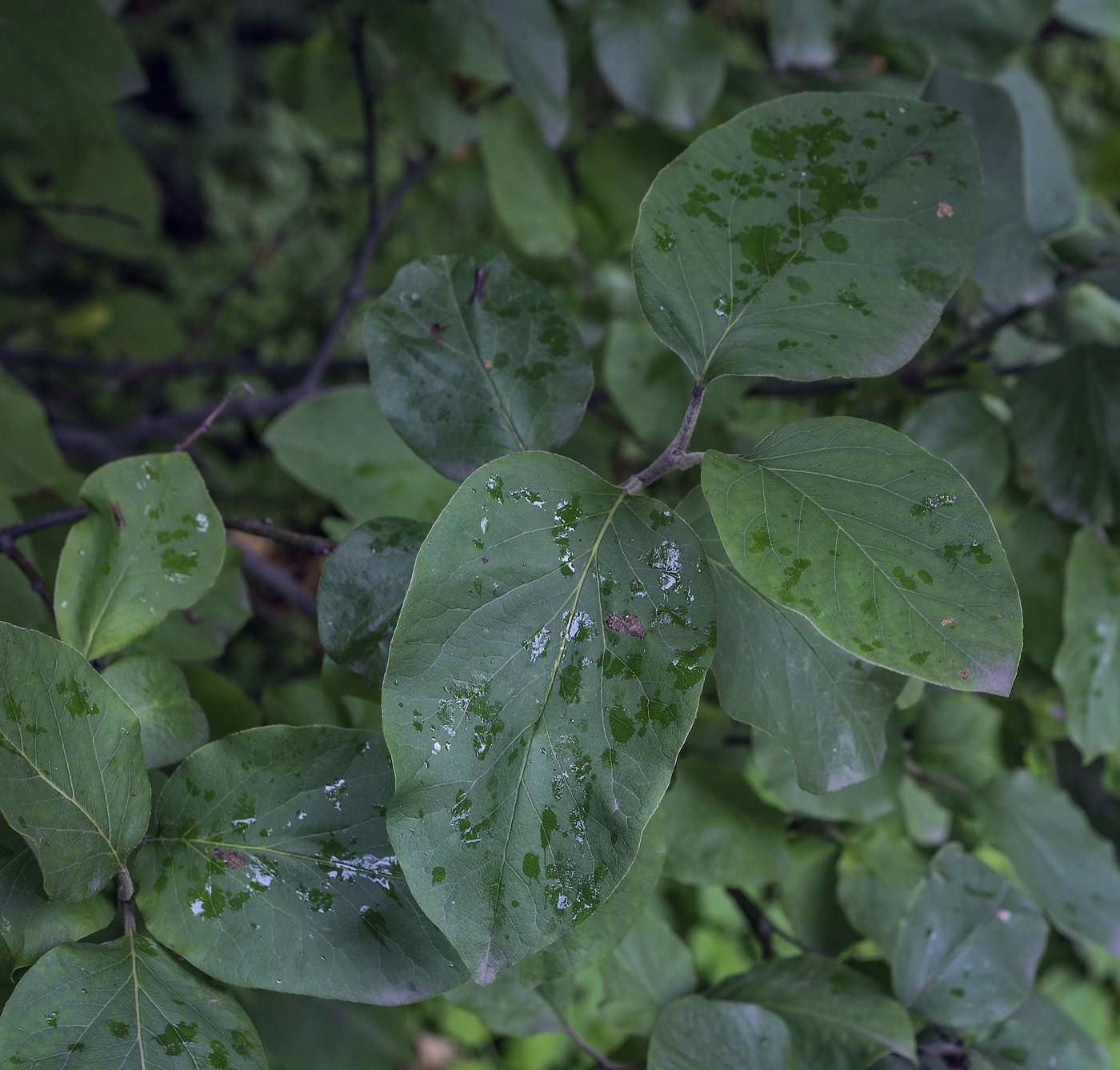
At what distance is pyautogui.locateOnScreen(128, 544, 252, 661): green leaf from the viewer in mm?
445

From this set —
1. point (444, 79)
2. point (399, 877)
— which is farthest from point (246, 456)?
point (399, 877)

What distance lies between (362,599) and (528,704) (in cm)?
11

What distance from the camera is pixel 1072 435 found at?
0.57 metres

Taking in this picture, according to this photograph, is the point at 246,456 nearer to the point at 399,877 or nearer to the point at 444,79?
the point at 444,79

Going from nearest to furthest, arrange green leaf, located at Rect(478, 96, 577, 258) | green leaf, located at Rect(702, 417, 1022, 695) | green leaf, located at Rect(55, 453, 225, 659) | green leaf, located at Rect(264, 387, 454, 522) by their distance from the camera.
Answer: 1. green leaf, located at Rect(702, 417, 1022, 695)
2. green leaf, located at Rect(55, 453, 225, 659)
3. green leaf, located at Rect(264, 387, 454, 522)
4. green leaf, located at Rect(478, 96, 577, 258)

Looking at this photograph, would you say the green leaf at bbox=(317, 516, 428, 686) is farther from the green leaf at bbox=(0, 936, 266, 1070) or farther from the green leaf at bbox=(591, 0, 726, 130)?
the green leaf at bbox=(591, 0, 726, 130)

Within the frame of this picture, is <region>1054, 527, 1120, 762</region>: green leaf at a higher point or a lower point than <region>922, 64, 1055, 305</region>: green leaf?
lower

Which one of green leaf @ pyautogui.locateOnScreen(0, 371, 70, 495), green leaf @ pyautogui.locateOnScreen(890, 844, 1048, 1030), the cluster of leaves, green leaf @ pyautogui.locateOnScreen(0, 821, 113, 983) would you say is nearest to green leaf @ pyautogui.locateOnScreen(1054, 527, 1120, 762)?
the cluster of leaves

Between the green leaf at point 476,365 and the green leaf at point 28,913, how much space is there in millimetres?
238

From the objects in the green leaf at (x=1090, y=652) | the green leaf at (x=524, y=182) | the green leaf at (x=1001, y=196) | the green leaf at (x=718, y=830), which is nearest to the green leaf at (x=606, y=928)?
the green leaf at (x=718, y=830)

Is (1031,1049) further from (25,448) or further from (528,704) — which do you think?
(25,448)

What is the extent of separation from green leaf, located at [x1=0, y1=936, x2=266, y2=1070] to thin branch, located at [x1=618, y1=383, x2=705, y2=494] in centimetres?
27

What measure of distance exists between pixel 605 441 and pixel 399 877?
435mm

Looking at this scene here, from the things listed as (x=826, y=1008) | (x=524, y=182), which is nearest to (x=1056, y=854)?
(x=826, y=1008)
